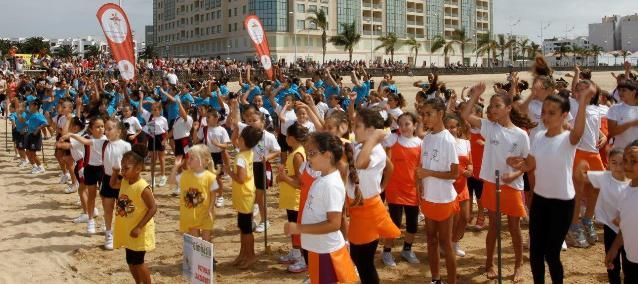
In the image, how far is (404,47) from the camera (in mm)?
96062

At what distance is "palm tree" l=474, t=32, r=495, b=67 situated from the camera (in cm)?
9769

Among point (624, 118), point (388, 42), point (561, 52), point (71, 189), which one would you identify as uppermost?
point (561, 52)

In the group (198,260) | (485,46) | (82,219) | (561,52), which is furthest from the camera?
(561,52)

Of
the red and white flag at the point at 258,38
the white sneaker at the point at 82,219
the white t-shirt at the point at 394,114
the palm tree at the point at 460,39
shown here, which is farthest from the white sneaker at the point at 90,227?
the palm tree at the point at 460,39

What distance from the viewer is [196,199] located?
6.50 m

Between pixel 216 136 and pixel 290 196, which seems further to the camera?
pixel 216 136

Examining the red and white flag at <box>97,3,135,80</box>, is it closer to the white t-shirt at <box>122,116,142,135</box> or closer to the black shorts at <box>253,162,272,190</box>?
the white t-shirt at <box>122,116,142,135</box>

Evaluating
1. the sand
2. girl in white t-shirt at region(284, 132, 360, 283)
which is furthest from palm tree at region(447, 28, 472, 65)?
girl in white t-shirt at region(284, 132, 360, 283)

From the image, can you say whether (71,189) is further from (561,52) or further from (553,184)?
(561,52)

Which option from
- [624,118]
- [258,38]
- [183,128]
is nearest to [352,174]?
[624,118]

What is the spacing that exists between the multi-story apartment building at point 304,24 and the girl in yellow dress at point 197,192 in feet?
247

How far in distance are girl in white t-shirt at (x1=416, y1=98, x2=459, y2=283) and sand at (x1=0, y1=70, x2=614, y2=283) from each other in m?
1.05

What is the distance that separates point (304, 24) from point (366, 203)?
8111cm

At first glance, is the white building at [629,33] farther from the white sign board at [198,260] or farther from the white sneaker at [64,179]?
the white sign board at [198,260]
